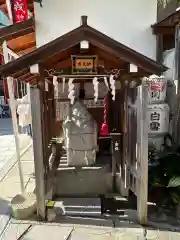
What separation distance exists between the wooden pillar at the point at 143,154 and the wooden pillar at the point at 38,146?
2039mm

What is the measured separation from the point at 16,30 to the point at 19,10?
1.20 m

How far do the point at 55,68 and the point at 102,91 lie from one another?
8.63 ft

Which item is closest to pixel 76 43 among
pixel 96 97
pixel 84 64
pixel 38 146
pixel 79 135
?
pixel 84 64

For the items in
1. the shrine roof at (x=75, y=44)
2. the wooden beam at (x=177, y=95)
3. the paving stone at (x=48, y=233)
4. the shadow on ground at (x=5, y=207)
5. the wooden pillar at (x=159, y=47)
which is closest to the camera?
the shrine roof at (x=75, y=44)

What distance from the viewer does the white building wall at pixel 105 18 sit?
7570 millimetres

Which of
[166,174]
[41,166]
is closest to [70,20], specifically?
[41,166]

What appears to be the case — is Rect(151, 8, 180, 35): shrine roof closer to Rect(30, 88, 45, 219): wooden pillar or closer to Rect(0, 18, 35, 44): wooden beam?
Rect(0, 18, 35, 44): wooden beam

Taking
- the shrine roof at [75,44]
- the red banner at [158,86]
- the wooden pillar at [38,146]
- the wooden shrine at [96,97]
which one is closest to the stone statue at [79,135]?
the wooden shrine at [96,97]

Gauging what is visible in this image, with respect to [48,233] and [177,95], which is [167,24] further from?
[48,233]

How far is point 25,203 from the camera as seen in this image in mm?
5195

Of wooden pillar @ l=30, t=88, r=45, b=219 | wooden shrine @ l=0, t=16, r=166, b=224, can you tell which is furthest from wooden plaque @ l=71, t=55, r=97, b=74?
wooden pillar @ l=30, t=88, r=45, b=219

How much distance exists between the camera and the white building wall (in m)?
7.57

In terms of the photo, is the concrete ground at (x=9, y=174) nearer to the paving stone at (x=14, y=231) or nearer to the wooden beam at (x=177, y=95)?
the paving stone at (x=14, y=231)

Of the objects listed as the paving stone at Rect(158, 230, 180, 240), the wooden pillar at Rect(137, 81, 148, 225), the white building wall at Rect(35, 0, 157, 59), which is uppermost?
the white building wall at Rect(35, 0, 157, 59)
